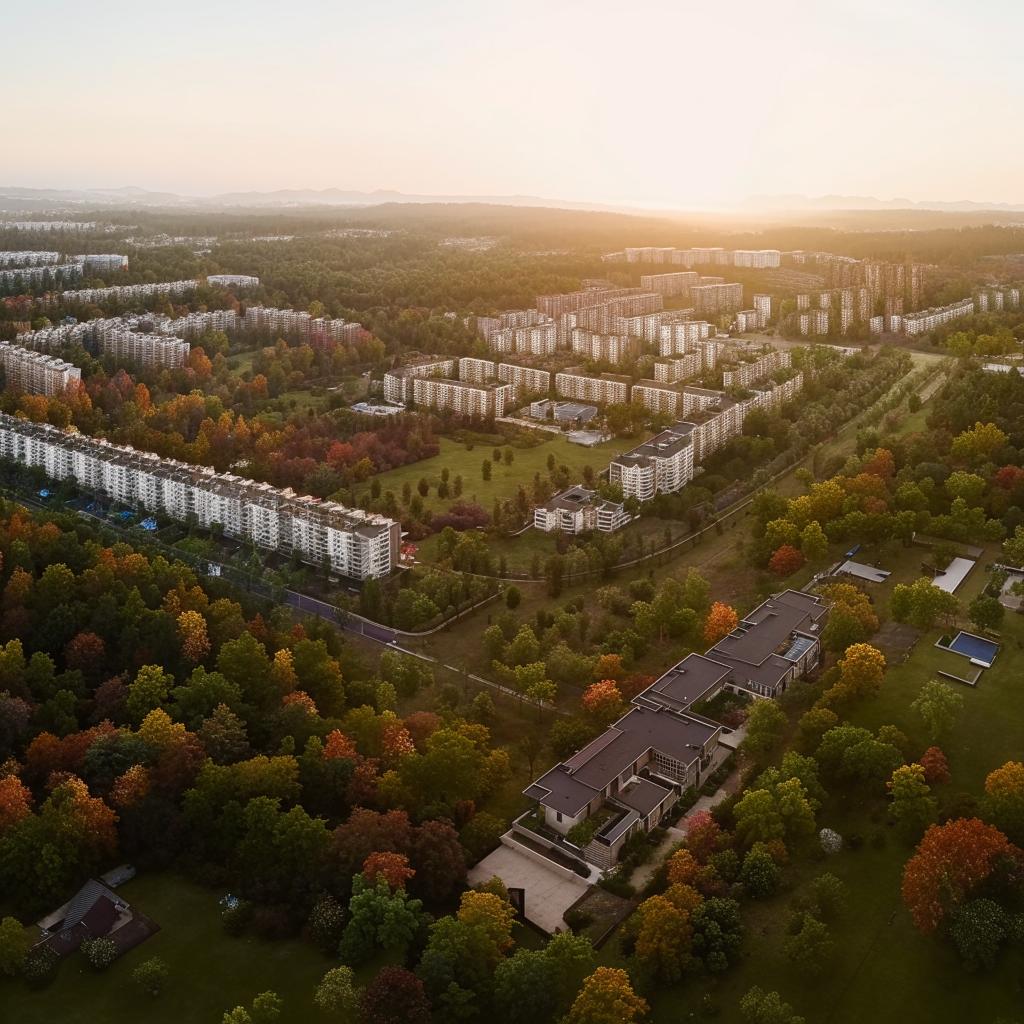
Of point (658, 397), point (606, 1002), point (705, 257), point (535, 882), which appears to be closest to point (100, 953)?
point (535, 882)

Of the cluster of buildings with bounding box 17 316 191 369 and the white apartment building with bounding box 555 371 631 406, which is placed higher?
the cluster of buildings with bounding box 17 316 191 369

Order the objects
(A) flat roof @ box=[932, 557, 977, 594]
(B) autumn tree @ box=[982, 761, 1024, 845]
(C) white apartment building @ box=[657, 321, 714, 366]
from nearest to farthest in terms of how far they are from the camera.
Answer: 1. (B) autumn tree @ box=[982, 761, 1024, 845]
2. (A) flat roof @ box=[932, 557, 977, 594]
3. (C) white apartment building @ box=[657, 321, 714, 366]

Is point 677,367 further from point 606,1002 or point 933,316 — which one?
point 606,1002

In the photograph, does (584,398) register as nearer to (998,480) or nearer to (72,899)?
(998,480)

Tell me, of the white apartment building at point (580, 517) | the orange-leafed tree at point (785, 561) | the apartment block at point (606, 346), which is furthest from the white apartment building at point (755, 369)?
the orange-leafed tree at point (785, 561)

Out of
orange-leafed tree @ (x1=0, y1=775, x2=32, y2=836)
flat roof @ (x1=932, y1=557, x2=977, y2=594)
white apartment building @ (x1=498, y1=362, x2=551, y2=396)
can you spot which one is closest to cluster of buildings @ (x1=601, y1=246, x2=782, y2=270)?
white apartment building @ (x1=498, y1=362, x2=551, y2=396)

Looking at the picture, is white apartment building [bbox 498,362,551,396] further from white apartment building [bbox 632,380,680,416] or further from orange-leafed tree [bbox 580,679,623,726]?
orange-leafed tree [bbox 580,679,623,726]
